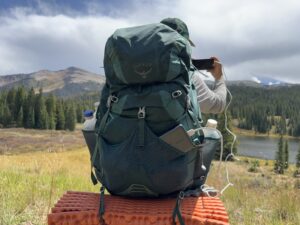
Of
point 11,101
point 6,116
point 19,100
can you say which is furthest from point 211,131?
point 11,101

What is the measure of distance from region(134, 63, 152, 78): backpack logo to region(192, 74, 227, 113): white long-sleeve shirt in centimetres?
53

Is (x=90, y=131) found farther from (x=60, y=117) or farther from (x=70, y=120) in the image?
(x=70, y=120)

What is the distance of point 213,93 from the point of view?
3152 mm

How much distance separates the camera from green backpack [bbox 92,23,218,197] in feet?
7.96

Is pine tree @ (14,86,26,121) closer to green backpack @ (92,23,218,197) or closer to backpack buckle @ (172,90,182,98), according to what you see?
green backpack @ (92,23,218,197)

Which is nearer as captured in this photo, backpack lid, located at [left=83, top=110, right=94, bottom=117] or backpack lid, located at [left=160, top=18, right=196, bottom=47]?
backpack lid, located at [left=160, top=18, right=196, bottom=47]

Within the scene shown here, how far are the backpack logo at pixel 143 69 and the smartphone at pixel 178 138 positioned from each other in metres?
0.39

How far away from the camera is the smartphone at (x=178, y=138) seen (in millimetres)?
2377

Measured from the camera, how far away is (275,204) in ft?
14.1

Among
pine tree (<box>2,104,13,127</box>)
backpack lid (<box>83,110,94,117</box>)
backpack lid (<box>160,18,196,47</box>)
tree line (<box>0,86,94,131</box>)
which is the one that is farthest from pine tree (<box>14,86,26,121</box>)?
backpack lid (<box>160,18,196,47</box>)

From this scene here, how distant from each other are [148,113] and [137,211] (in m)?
0.59

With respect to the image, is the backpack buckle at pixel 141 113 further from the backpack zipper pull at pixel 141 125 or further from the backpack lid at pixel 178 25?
the backpack lid at pixel 178 25

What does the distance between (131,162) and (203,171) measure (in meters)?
0.57

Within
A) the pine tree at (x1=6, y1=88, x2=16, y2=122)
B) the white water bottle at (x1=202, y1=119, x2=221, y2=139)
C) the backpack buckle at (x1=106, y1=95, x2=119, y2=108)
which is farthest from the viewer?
the pine tree at (x1=6, y1=88, x2=16, y2=122)
